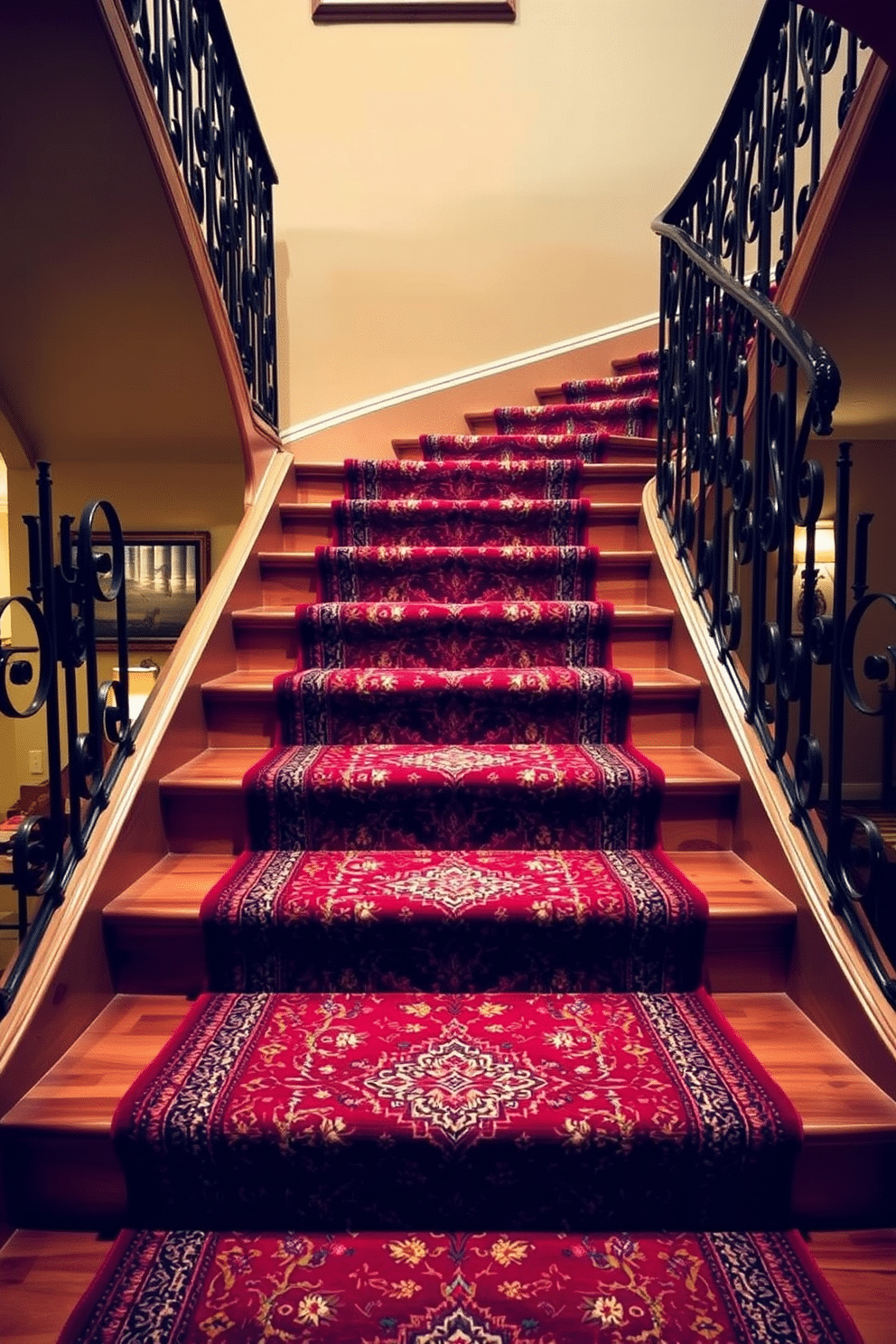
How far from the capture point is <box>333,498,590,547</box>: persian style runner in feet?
9.00

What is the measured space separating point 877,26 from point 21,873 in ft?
5.59

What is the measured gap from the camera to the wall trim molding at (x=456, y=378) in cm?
411

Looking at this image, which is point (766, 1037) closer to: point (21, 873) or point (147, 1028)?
point (147, 1028)

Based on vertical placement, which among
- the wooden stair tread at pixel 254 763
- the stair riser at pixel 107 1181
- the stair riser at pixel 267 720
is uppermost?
the stair riser at pixel 267 720

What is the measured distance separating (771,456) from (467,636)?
877 mm

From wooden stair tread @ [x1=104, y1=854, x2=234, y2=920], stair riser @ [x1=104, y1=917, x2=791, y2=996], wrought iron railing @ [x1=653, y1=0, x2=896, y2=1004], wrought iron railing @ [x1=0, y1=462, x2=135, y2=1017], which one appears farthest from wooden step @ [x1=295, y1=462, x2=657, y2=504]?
stair riser @ [x1=104, y1=917, x2=791, y2=996]

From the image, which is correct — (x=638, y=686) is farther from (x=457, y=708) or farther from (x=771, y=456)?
(x=771, y=456)

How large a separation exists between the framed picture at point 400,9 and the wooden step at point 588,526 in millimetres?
2722

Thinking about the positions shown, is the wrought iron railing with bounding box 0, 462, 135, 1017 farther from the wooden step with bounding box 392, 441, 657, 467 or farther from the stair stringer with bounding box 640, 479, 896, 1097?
the wooden step with bounding box 392, 441, 657, 467

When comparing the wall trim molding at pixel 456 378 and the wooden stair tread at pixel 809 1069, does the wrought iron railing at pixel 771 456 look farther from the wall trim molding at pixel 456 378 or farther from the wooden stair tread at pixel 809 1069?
the wall trim molding at pixel 456 378

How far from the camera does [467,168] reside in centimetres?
422

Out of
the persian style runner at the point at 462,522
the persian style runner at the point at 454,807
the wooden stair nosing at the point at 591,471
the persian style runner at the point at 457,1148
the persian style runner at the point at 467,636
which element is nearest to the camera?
the persian style runner at the point at 457,1148

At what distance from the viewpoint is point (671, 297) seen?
2.75m

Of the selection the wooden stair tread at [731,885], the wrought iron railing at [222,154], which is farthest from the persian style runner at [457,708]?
the wrought iron railing at [222,154]
